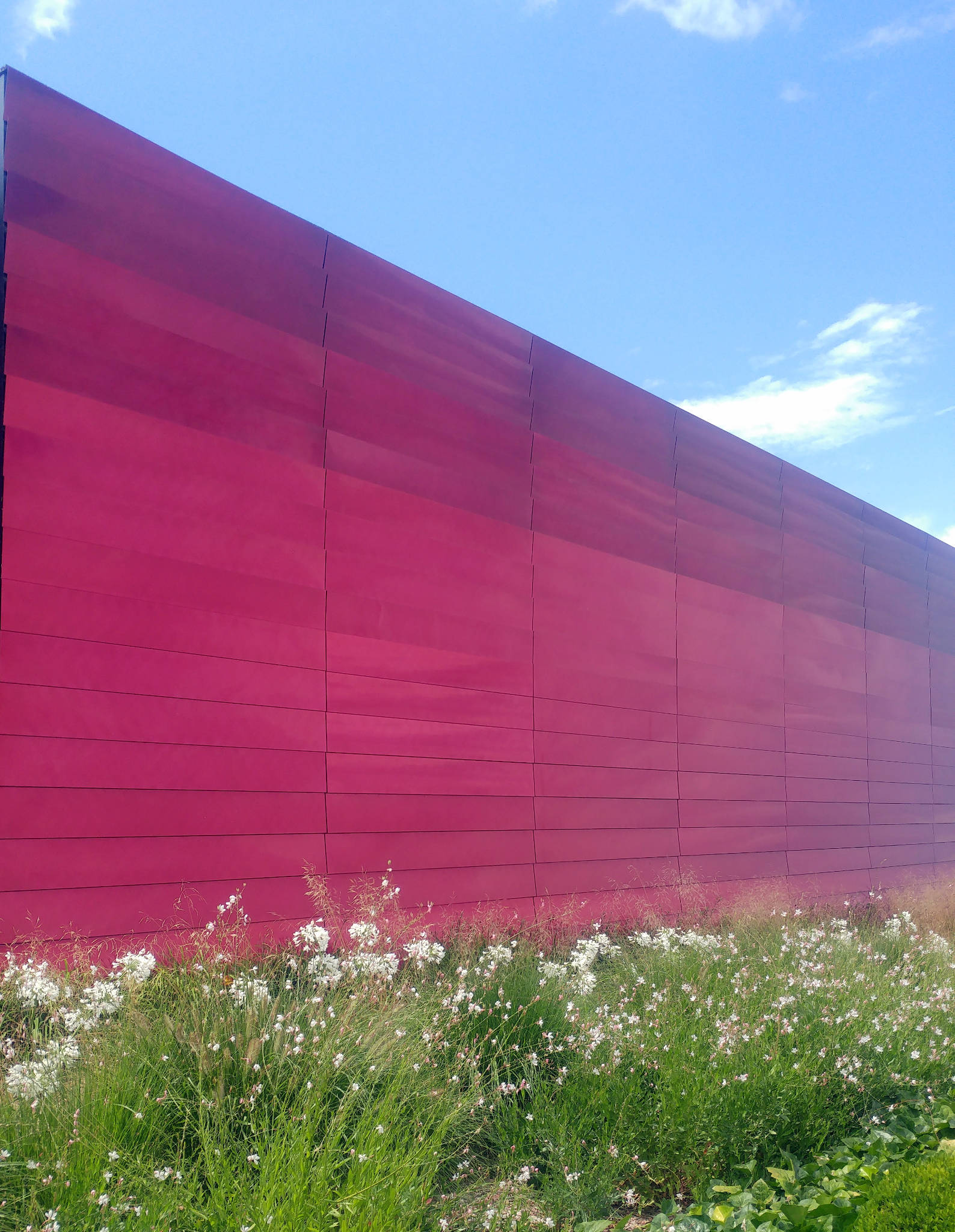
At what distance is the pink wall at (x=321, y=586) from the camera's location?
18.0 ft

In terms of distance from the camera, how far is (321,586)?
22.1ft

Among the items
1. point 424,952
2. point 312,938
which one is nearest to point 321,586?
point 312,938

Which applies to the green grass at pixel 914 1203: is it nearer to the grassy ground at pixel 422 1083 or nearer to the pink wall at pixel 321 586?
the grassy ground at pixel 422 1083

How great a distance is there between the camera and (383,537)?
7.17m

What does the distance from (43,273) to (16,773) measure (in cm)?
285

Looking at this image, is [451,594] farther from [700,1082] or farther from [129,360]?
[700,1082]

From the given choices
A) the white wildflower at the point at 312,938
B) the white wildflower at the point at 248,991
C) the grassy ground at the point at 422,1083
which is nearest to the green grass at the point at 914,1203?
the grassy ground at the point at 422,1083

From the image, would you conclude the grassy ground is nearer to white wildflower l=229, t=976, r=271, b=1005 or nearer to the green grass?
white wildflower l=229, t=976, r=271, b=1005

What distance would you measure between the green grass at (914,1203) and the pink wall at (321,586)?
13.6 ft

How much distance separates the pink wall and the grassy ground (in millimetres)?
939

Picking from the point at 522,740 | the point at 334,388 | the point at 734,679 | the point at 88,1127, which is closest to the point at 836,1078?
the point at 88,1127

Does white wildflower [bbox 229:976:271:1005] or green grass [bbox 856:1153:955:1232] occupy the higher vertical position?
white wildflower [bbox 229:976:271:1005]

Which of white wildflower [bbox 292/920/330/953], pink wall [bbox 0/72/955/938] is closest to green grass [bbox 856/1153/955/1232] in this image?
white wildflower [bbox 292/920/330/953]

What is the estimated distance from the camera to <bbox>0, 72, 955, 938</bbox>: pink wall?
5.50m
